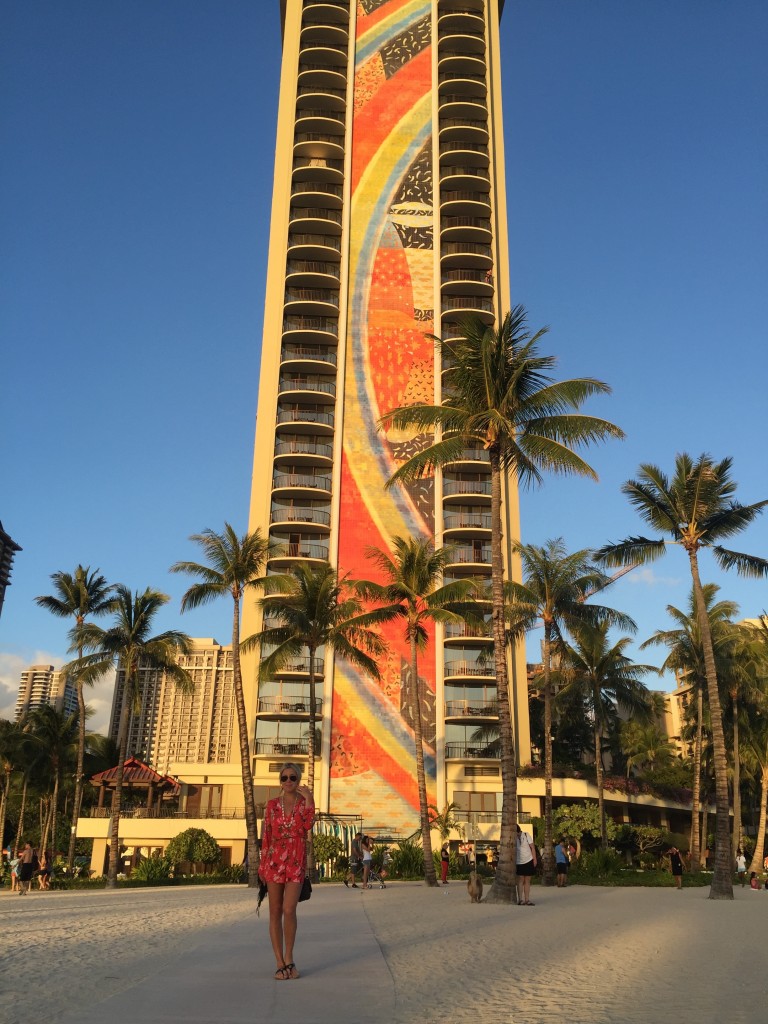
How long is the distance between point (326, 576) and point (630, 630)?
13472mm

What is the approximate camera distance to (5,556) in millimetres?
95812

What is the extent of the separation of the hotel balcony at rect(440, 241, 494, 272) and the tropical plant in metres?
39.3

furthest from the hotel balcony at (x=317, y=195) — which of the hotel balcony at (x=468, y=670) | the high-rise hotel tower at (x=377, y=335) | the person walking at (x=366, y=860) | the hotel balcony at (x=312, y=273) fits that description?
the person walking at (x=366, y=860)

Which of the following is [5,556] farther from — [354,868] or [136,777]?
[354,868]

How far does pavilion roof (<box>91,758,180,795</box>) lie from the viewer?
1722 inches

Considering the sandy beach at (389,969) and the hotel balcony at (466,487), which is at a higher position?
the hotel balcony at (466,487)

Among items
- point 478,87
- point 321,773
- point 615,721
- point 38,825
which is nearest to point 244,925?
point 321,773

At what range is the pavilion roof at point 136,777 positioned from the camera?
4375cm

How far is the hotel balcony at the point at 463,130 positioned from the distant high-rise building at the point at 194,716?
71361mm

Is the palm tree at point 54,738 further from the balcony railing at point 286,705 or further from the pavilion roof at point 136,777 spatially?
the balcony railing at point 286,705

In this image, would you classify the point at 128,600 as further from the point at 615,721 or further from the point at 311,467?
the point at 615,721

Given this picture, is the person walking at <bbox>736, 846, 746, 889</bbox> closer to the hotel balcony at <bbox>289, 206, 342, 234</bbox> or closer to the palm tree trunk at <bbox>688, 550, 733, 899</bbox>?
the palm tree trunk at <bbox>688, 550, 733, 899</bbox>

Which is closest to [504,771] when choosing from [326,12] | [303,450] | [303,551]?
[303,551]

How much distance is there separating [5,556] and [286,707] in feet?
198
